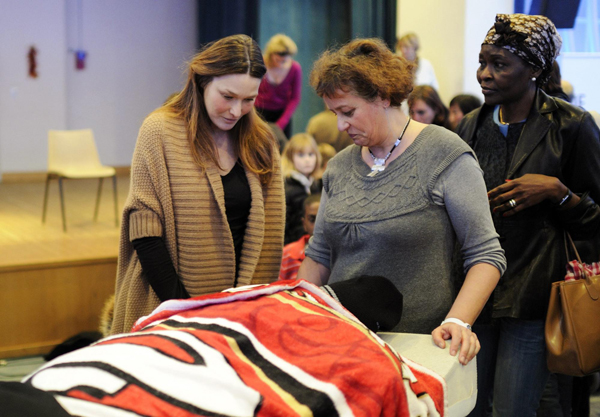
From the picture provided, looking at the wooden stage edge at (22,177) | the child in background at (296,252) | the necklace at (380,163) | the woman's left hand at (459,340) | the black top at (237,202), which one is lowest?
the wooden stage edge at (22,177)

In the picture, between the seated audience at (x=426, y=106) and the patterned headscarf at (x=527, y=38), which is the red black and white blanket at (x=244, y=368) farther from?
the seated audience at (x=426, y=106)

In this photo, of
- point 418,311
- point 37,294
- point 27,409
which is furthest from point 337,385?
point 37,294

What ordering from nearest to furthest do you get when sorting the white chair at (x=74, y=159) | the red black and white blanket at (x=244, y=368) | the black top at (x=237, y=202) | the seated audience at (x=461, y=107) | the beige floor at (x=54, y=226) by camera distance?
1. the red black and white blanket at (x=244, y=368)
2. the black top at (x=237, y=202)
3. the seated audience at (x=461, y=107)
4. the beige floor at (x=54, y=226)
5. the white chair at (x=74, y=159)

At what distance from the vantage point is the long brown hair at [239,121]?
1.71m

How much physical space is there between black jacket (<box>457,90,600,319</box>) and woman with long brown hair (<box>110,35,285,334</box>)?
68 centimetres

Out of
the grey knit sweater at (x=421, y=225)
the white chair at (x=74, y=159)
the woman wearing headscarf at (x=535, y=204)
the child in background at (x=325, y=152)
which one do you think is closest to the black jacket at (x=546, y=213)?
the woman wearing headscarf at (x=535, y=204)

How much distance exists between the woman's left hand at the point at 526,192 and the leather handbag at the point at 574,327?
23cm

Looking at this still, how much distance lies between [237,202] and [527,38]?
2.91ft

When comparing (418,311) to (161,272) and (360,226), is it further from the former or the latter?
(161,272)

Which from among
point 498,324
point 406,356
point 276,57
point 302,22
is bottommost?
point 498,324

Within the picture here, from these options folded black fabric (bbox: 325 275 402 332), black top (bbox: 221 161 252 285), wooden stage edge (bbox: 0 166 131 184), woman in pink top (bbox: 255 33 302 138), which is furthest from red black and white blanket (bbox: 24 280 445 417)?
wooden stage edge (bbox: 0 166 131 184)

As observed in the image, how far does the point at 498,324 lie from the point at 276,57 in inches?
119

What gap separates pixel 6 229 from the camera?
16.4 feet

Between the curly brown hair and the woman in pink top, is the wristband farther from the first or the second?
the woman in pink top
